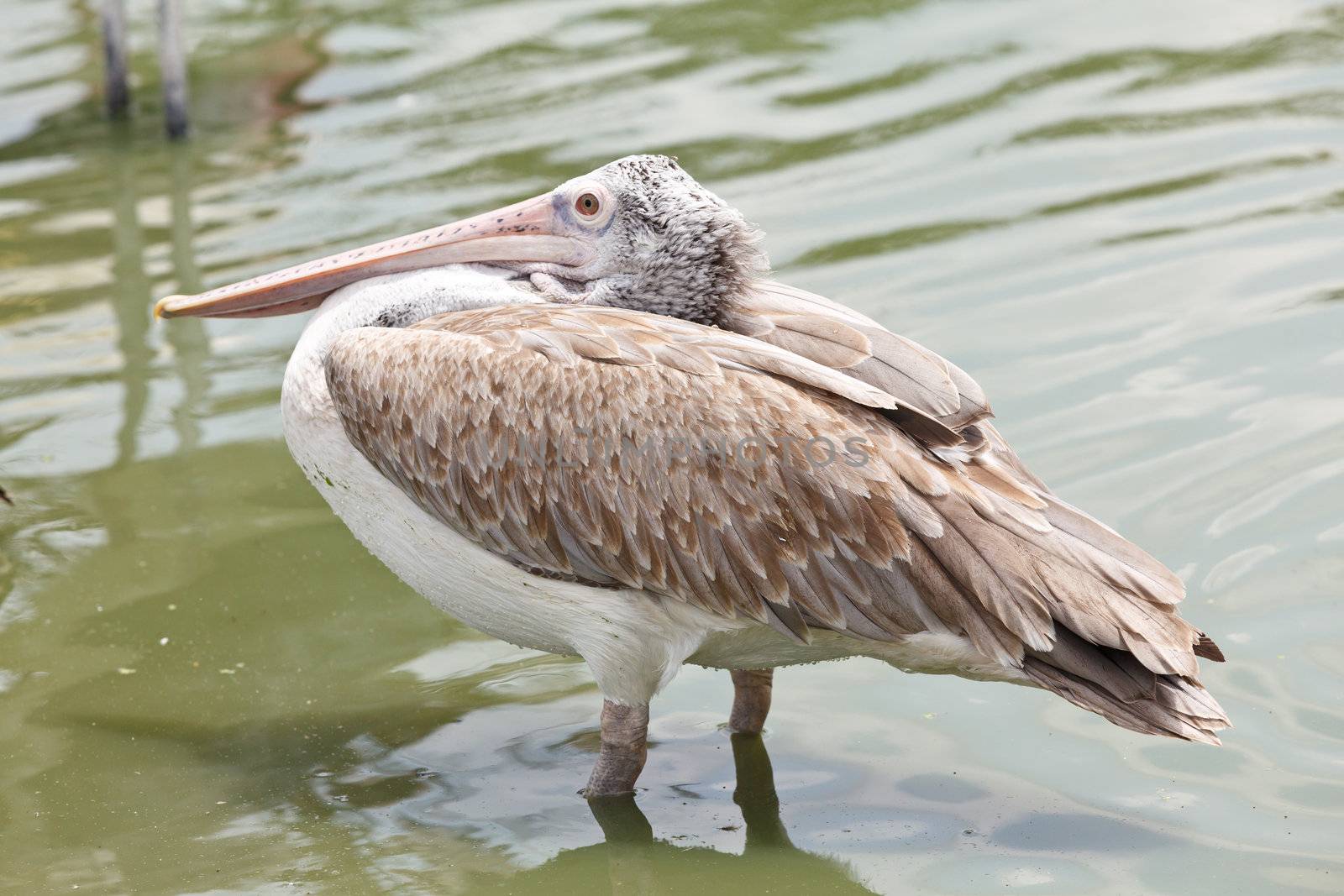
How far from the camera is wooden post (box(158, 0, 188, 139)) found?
9312mm

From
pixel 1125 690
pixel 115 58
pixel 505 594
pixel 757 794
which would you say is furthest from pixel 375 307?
pixel 115 58

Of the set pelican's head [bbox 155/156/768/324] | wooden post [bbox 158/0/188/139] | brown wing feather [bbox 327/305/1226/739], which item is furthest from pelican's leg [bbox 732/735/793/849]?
wooden post [bbox 158/0/188/139]

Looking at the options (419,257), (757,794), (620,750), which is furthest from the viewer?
(419,257)

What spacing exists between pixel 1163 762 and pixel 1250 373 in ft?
7.58

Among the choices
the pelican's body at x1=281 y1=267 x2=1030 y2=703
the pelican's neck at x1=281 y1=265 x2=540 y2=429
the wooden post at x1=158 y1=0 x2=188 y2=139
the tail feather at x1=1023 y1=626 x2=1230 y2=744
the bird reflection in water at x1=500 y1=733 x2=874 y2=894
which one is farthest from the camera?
the wooden post at x1=158 y1=0 x2=188 y2=139

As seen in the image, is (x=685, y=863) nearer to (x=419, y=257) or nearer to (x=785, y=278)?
(x=419, y=257)

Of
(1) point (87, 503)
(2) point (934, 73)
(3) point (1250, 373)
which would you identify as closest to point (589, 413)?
(1) point (87, 503)

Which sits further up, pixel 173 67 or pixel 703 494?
pixel 173 67

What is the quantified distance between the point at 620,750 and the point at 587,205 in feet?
4.85

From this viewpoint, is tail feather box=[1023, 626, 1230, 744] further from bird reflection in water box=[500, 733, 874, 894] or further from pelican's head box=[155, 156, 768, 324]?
pelican's head box=[155, 156, 768, 324]

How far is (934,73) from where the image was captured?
32.3 ft

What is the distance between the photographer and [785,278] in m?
7.43

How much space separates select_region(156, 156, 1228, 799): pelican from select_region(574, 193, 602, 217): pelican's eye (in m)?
0.03

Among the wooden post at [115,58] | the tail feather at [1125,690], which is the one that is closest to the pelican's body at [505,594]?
the tail feather at [1125,690]
